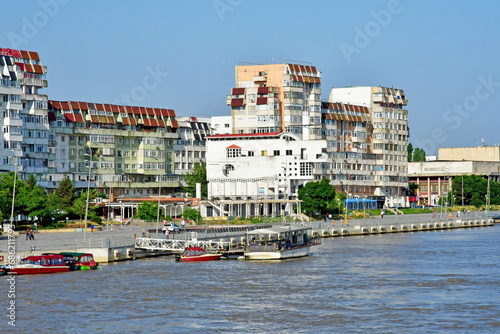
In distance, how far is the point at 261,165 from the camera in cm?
17775

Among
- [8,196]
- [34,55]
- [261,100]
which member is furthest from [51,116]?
[8,196]

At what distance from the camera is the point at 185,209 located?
15525cm

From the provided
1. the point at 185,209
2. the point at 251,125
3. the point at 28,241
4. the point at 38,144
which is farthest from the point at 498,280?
the point at 251,125

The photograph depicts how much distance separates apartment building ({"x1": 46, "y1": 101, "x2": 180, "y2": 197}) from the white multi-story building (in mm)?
11733

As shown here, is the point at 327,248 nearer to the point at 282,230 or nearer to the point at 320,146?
the point at 282,230

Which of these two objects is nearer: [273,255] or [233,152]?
[273,255]

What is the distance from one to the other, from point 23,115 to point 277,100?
58.0 metres

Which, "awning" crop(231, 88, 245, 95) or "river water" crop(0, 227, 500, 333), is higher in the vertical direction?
"awning" crop(231, 88, 245, 95)

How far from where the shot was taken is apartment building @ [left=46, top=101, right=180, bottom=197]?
167m

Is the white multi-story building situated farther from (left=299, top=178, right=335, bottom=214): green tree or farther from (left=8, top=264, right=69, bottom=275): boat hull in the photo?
(left=8, top=264, right=69, bottom=275): boat hull

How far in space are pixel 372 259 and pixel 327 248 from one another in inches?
641

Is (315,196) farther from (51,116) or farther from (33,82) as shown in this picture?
(33,82)

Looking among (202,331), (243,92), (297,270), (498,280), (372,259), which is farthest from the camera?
(243,92)

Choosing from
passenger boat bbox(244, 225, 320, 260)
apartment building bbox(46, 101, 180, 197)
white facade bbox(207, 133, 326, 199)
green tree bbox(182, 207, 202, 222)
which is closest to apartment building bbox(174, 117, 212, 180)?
apartment building bbox(46, 101, 180, 197)
